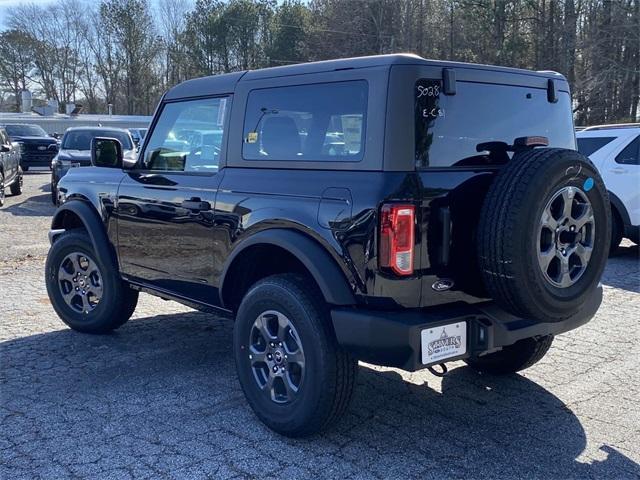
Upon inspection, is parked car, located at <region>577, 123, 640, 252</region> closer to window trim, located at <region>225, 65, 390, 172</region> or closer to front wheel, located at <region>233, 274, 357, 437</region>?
window trim, located at <region>225, 65, 390, 172</region>

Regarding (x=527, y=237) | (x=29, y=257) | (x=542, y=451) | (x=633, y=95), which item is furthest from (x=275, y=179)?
(x=633, y=95)

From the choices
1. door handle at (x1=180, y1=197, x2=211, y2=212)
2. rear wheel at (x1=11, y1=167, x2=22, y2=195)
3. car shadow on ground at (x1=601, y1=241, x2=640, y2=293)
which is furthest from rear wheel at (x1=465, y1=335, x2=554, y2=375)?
rear wheel at (x1=11, y1=167, x2=22, y2=195)

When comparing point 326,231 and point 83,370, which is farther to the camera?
point 83,370

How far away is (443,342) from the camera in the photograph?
3199mm

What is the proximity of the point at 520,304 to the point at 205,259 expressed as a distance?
202 centimetres

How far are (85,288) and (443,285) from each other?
11.2ft

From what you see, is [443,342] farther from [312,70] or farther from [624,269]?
[624,269]

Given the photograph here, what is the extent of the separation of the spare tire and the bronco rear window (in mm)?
293

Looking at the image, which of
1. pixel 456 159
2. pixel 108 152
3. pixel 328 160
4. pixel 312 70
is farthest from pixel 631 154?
pixel 108 152

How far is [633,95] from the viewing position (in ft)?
92.8

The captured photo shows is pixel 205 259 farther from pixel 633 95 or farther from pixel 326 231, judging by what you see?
pixel 633 95

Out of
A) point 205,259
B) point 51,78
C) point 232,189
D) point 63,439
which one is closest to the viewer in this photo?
point 63,439

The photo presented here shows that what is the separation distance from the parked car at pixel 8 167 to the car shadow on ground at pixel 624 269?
465 inches

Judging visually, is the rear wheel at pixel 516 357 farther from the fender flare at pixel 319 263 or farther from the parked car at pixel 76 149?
the parked car at pixel 76 149
